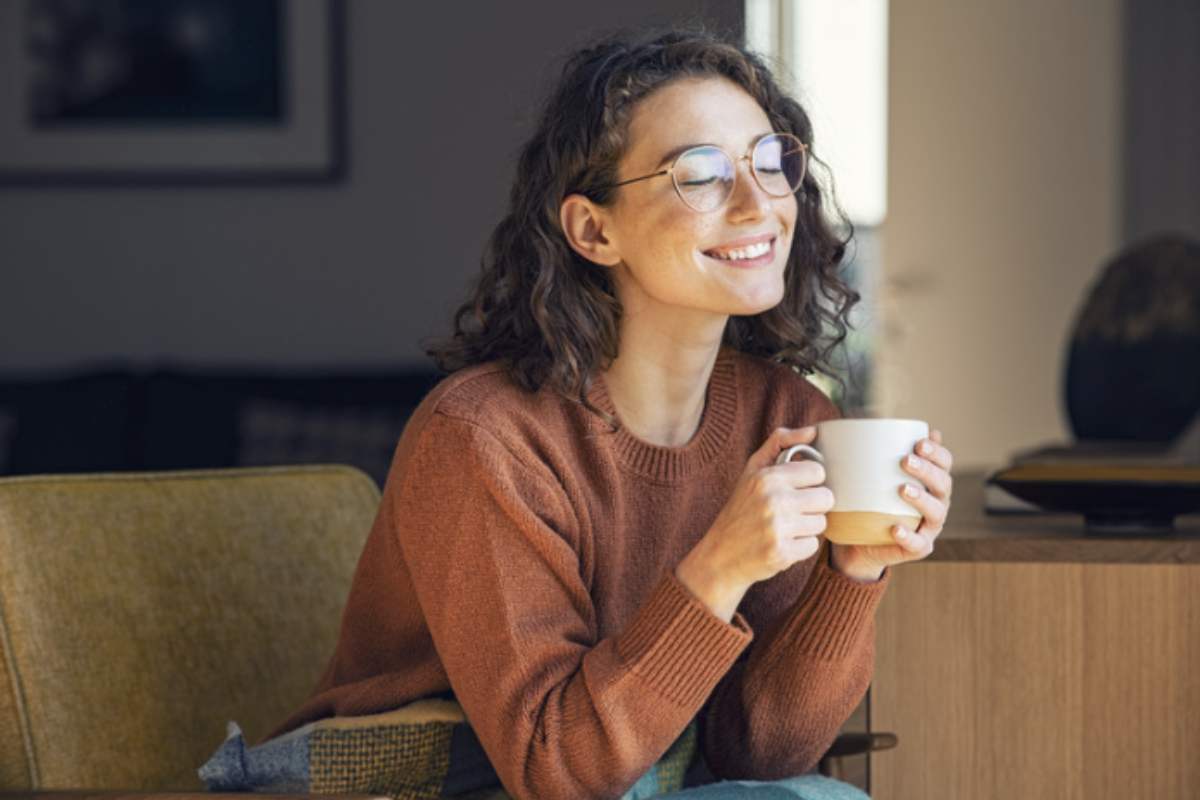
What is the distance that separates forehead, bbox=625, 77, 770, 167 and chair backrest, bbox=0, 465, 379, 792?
0.60 meters

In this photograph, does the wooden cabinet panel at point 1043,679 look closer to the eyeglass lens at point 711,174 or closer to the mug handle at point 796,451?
the mug handle at point 796,451

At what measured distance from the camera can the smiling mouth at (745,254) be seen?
1.35 meters

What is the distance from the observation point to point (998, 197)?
474 centimetres

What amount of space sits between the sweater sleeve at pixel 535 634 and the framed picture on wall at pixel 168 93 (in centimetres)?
267

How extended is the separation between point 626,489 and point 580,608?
13 centimetres

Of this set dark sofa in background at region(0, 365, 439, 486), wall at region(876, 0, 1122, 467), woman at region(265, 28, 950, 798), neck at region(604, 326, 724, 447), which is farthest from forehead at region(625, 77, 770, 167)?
wall at region(876, 0, 1122, 467)

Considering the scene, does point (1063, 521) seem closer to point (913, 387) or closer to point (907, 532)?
point (907, 532)

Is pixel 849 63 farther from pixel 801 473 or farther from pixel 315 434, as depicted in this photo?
pixel 801 473

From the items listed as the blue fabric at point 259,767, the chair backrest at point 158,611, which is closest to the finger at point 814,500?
the blue fabric at point 259,767

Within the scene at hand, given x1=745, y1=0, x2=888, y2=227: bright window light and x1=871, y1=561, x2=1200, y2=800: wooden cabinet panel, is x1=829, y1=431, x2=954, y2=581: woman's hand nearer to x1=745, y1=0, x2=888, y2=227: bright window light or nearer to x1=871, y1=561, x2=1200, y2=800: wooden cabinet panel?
x1=871, y1=561, x2=1200, y2=800: wooden cabinet panel

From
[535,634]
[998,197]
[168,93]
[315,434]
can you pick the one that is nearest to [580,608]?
[535,634]

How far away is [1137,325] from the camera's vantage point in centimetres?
247

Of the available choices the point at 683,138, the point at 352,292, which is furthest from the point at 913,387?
the point at 683,138

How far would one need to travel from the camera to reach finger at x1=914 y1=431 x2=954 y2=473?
119 cm
